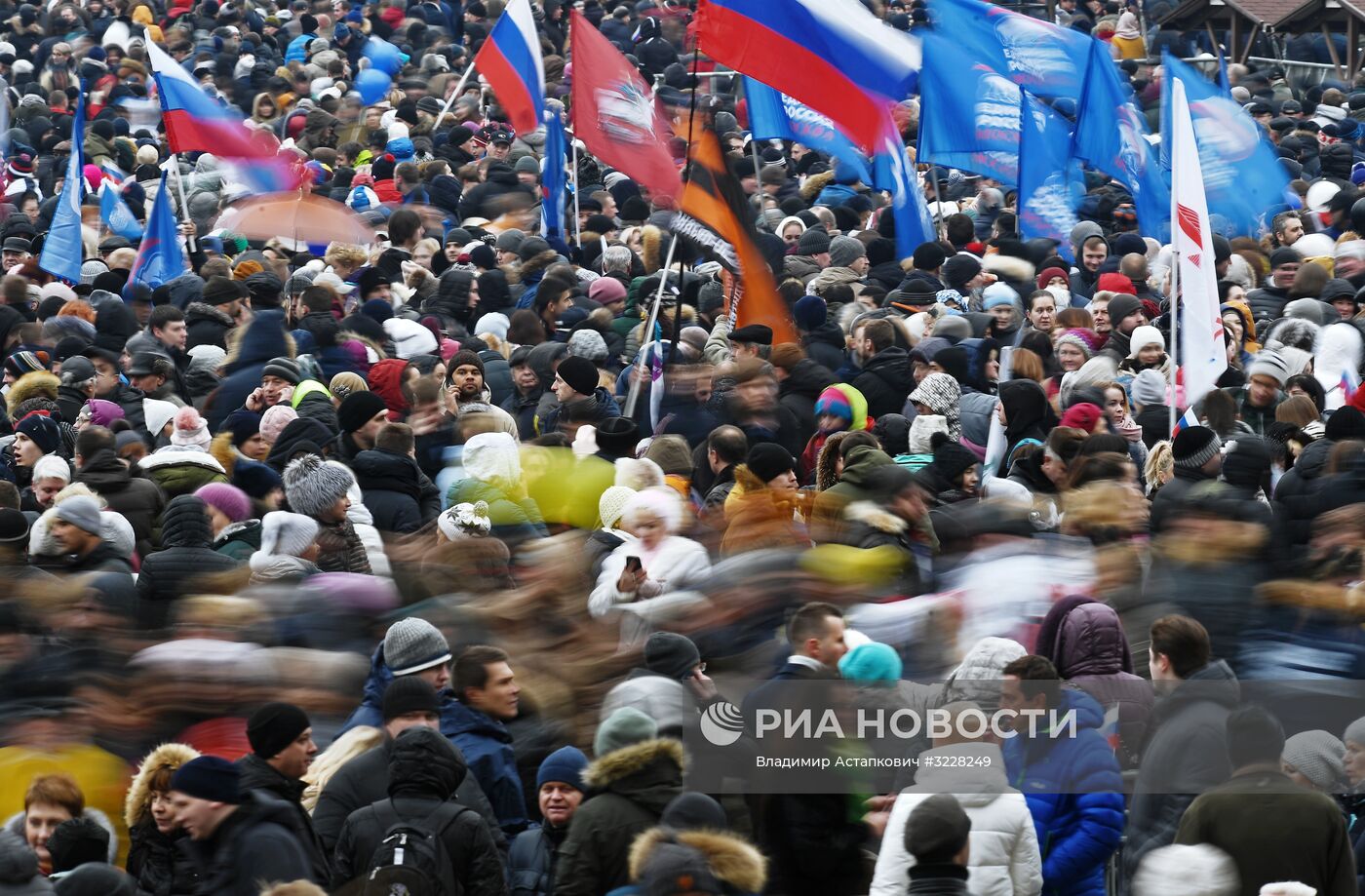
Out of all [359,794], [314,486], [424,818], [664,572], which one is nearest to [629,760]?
[424,818]

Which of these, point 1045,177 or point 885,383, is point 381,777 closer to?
point 885,383

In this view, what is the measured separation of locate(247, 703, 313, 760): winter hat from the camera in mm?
5207

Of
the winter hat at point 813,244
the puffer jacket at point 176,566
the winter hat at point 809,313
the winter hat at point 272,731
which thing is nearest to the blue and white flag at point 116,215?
Result: the winter hat at point 813,244

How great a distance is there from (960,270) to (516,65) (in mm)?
3566

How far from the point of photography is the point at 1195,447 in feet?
25.9

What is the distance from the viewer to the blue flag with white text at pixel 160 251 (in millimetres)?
12055

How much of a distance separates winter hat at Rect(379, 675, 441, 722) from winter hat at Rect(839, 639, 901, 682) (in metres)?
1.11

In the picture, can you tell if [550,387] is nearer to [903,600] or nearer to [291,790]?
[903,600]

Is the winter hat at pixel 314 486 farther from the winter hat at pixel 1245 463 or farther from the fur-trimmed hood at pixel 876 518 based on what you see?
the winter hat at pixel 1245 463

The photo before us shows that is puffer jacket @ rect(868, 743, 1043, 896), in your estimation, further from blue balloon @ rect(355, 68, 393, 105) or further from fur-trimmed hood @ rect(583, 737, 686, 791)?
blue balloon @ rect(355, 68, 393, 105)

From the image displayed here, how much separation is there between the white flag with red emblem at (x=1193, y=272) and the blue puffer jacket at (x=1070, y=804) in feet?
13.3

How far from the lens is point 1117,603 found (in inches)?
256

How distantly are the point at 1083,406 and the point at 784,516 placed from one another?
6.55ft

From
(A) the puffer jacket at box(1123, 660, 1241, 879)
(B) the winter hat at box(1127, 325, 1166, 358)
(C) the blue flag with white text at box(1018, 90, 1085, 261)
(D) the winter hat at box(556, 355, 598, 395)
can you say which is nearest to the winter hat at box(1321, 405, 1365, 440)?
(B) the winter hat at box(1127, 325, 1166, 358)
